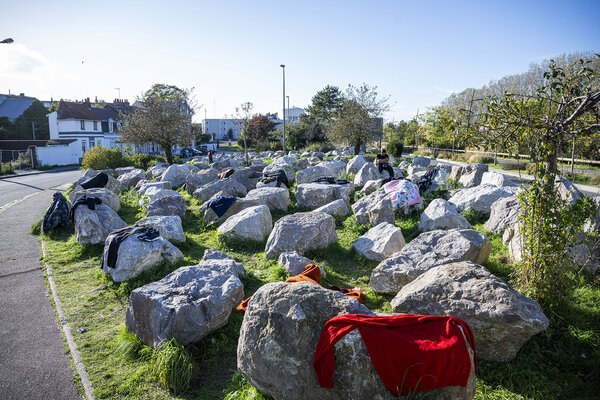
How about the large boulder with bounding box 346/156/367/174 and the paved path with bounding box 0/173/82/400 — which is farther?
the large boulder with bounding box 346/156/367/174

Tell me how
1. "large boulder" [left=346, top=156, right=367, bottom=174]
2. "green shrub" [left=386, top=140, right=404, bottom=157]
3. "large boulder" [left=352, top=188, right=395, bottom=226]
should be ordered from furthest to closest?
"green shrub" [left=386, top=140, right=404, bottom=157]
"large boulder" [left=346, top=156, right=367, bottom=174]
"large boulder" [left=352, top=188, right=395, bottom=226]

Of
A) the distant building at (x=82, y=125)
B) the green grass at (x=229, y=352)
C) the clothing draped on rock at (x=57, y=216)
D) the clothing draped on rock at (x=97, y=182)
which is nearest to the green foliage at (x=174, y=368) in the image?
the green grass at (x=229, y=352)

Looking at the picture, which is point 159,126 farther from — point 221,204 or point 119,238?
point 119,238

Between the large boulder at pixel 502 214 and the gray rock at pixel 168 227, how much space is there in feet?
22.8

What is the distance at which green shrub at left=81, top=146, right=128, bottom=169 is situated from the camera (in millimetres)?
22328

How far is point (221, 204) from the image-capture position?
1027 cm

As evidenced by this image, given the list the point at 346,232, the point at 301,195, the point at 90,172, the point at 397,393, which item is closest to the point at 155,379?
the point at 397,393

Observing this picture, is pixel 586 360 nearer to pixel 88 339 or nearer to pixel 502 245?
pixel 502 245

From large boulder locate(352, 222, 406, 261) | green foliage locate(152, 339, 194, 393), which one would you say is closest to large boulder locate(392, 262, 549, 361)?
→ large boulder locate(352, 222, 406, 261)

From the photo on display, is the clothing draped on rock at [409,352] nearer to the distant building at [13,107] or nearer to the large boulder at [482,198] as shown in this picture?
the large boulder at [482,198]

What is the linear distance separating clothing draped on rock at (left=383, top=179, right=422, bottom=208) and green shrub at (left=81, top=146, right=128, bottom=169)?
19.2 metres

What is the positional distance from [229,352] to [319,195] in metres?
6.99

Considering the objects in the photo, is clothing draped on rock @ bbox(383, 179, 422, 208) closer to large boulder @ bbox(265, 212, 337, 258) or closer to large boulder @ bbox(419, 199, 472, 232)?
large boulder @ bbox(419, 199, 472, 232)

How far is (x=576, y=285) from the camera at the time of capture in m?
5.36
